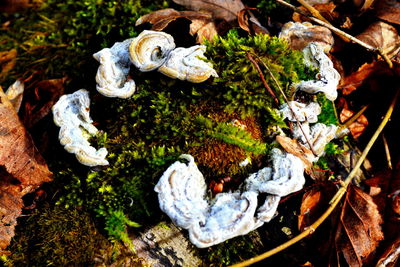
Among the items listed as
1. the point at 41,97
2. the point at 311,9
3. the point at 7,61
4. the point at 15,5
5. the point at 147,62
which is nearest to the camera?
the point at 147,62

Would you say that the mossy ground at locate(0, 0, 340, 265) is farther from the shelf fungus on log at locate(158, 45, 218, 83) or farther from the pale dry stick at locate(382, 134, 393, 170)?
the pale dry stick at locate(382, 134, 393, 170)

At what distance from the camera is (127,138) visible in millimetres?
3467

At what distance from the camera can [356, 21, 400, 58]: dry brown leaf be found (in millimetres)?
4262

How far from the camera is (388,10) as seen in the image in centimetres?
435

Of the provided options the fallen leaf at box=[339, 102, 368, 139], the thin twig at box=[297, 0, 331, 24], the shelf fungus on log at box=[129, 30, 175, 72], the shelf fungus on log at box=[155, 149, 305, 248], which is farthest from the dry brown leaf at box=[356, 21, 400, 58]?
the shelf fungus on log at box=[129, 30, 175, 72]

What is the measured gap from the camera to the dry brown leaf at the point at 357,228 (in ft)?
11.3

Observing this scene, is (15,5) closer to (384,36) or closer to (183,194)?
(183,194)

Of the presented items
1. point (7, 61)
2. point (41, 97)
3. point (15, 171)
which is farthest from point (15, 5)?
point (15, 171)

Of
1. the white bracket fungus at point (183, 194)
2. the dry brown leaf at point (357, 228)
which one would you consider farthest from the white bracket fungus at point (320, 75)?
the white bracket fungus at point (183, 194)

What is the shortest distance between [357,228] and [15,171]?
3.37m

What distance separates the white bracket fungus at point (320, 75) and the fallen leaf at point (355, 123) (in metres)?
1.00

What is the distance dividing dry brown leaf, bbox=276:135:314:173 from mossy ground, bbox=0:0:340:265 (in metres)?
0.13

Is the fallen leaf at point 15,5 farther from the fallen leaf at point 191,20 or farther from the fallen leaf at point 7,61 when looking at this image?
the fallen leaf at point 191,20

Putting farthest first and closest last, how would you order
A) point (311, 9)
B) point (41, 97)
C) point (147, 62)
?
Result: point (311, 9) → point (41, 97) → point (147, 62)
